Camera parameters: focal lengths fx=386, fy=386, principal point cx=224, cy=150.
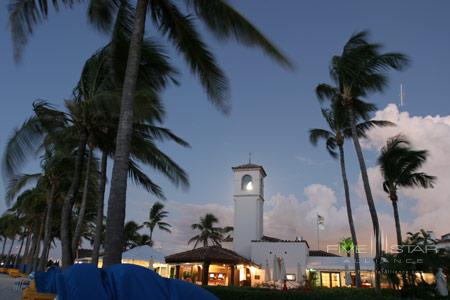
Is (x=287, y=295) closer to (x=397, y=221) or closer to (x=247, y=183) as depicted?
(x=397, y=221)

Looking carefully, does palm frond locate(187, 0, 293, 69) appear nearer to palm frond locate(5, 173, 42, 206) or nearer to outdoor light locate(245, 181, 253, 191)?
palm frond locate(5, 173, 42, 206)

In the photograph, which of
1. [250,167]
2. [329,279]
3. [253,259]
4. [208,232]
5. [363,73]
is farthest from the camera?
[208,232]

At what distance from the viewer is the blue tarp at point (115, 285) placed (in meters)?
2.75

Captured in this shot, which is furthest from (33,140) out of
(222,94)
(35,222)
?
(35,222)

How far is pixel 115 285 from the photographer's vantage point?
2822 mm

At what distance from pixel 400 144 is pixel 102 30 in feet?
58.8

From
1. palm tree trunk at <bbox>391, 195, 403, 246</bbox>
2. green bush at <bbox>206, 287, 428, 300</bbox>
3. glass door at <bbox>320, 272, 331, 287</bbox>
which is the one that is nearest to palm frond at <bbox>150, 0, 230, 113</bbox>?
green bush at <bbox>206, 287, 428, 300</bbox>

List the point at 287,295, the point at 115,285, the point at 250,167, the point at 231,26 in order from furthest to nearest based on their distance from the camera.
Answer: the point at 250,167, the point at 287,295, the point at 231,26, the point at 115,285

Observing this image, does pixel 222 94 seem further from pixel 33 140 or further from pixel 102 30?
pixel 33 140

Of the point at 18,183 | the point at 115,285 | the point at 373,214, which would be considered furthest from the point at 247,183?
the point at 115,285

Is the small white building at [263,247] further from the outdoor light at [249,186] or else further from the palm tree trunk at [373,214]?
the palm tree trunk at [373,214]

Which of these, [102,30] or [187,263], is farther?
[187,263]

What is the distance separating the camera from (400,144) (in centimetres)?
2244

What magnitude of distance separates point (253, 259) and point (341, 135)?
1325 centimetres
